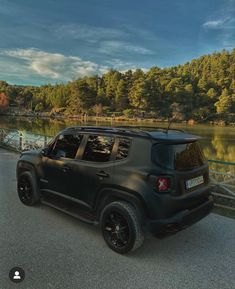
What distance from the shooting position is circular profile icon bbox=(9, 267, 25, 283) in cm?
285

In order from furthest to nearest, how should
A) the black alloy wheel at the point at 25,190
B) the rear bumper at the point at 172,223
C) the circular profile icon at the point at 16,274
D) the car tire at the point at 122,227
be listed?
the black alloy wheel at the point at 25,190 < the car tire at the point at 122,227 < the rear bumper at the point at 172,223 < the circular profile icon at the point at 16,274

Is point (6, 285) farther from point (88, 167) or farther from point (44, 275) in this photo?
point (88, 167)

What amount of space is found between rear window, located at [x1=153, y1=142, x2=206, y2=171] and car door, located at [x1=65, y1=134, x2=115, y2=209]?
2.23 ft

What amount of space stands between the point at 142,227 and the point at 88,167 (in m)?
1.15

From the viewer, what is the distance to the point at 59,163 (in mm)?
4418

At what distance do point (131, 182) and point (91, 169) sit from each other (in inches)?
29.1

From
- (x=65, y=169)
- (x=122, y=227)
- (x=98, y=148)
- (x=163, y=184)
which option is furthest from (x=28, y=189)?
(x=163, y=184)

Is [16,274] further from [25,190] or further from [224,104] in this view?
[224,104]

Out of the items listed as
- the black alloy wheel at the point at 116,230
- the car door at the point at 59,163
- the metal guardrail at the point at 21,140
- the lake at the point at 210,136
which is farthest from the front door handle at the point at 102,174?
the metal guardrail at the point at 21,140

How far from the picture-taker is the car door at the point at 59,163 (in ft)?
14.0

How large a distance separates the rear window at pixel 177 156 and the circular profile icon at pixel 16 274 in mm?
1951

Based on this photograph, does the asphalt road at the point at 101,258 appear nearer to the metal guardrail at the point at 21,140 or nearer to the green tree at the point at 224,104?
the metal guardrail at the point at 21,140

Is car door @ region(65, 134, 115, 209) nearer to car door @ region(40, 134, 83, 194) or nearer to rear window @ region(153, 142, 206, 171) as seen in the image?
car door @ region(40, 134, 83, 194)

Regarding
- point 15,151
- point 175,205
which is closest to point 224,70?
point 15,151
